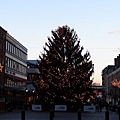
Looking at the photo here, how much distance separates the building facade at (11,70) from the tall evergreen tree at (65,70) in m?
14.1

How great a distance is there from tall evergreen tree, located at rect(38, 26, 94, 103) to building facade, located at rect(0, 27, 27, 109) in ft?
46.1

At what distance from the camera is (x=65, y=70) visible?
181 ft

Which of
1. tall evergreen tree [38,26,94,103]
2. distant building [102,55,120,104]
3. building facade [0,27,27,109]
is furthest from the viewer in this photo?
distant building [102,55,120,104]

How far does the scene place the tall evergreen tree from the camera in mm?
54719

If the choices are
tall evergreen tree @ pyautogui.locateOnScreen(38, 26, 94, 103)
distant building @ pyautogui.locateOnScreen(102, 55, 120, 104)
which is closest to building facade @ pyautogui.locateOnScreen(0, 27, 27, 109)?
tall evergreen tree @ pyautogui.locateOnScreen(38, 26, 94, 103)

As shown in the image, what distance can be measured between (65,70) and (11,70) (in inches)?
1271

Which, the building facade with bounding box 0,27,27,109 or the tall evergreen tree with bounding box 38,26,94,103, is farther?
the building facade with bounding box 0,27,27,109

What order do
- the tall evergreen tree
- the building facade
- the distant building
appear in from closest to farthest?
the tall evergreen tree
the building facade
the distant building

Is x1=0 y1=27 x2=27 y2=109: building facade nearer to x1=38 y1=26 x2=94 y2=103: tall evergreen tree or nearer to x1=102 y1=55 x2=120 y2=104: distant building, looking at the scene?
x1=38 y1=26 x2=94 y2=103: tall evergreen tree

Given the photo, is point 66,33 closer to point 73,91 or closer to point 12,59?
point 73,91

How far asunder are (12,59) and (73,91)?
34.0 meters

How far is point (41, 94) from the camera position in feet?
185

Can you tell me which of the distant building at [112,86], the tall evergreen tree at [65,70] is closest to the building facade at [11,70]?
the tall evergreen tree at [65,70]

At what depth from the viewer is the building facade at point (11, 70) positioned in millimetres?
74938
